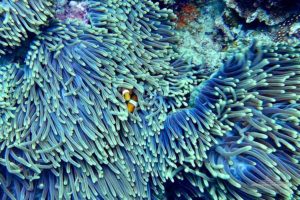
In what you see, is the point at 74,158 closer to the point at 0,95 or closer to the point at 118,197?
the point at 118,197

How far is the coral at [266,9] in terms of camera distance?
9.75 ft

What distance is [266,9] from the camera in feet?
9.93

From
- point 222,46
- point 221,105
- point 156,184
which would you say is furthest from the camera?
point 222,46

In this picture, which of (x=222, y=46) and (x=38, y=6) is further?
(x=222, y=46)

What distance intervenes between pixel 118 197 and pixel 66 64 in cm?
127

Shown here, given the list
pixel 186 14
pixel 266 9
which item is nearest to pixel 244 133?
pixel 266 9

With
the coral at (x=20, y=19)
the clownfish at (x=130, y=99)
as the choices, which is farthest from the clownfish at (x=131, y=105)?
the coral at (x=20, y=19)

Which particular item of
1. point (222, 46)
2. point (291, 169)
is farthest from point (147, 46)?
point (291, 169)

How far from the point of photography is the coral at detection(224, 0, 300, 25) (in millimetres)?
2971

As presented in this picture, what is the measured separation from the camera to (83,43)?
9.35ft

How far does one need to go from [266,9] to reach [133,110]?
1578mm

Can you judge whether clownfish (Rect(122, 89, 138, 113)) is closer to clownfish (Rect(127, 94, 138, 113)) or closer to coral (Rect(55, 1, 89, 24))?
clownfish (Rect(127, 94, 138, 113))

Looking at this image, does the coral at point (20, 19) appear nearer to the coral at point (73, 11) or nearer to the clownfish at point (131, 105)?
the coral at point (73, 11)

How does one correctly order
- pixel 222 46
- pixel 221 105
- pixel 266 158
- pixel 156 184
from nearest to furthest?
pixel 266 158 → pixel 221 105 → pixel 156 184 → pixel 222 46
